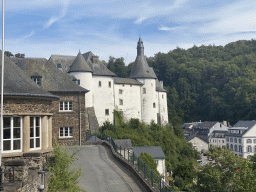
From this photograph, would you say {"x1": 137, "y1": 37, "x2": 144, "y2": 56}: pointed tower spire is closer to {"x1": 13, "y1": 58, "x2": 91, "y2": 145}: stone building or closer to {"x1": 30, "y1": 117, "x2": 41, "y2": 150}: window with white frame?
{"x1": 13, "y1": 58, "x2": 91, "y2": 145}: stone building

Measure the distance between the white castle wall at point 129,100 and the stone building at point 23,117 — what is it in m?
34.7

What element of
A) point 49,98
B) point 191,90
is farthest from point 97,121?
point 191,90

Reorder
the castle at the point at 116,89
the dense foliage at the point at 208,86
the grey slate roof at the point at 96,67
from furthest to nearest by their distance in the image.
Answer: the dense foliage at the point at 208,86
the grey slate roof at the point at 96,67
the castle at the point at 116,89

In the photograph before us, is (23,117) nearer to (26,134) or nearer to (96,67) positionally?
(26,134)

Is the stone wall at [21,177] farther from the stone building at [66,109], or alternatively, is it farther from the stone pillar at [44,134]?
the stone building at [66,109]

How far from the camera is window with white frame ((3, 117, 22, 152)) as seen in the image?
14.4 meters

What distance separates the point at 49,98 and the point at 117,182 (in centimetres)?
583

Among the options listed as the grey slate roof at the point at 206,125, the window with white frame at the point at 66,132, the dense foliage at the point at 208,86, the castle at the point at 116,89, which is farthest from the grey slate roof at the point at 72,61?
the grey slate roof at the point at 206,125

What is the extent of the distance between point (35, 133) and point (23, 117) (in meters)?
1.17

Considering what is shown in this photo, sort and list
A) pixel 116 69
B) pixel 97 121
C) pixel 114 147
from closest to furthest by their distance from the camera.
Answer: pixel 114 147, pixel 97 121, pixel 116 69

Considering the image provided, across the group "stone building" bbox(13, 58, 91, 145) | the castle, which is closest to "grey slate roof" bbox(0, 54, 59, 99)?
"stone building" bbox(13, 58, 91, 145)

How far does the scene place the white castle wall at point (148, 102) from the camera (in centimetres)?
5622

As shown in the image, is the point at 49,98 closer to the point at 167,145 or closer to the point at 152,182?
the point at 152,182

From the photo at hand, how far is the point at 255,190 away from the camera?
1581 cm
